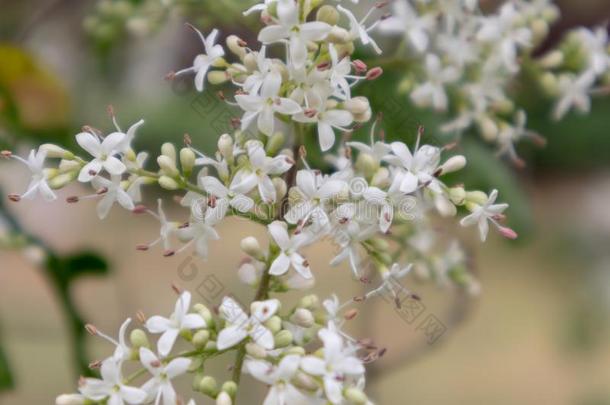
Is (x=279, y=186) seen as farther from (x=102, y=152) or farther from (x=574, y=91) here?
(x=574, y=91)

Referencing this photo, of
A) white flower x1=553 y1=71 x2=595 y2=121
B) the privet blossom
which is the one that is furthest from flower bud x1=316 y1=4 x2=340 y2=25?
white flower x1=553 y1=71 x2=595 y2=121

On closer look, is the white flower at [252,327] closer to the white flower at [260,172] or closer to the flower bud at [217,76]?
the white flower at [260,172]

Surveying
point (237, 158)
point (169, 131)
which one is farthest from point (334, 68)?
point (169, 131)

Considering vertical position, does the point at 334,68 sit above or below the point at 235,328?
above

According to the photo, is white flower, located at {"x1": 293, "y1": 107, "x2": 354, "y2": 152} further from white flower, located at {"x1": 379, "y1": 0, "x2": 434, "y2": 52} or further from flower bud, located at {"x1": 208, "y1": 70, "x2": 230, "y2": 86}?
white flower, located at {"x1": 379, "y1": 0, "x2": 434, "y2": 52}

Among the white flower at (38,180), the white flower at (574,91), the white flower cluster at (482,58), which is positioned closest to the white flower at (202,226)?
the white flower at (38,180)

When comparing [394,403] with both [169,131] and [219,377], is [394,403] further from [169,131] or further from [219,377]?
[169,131]
